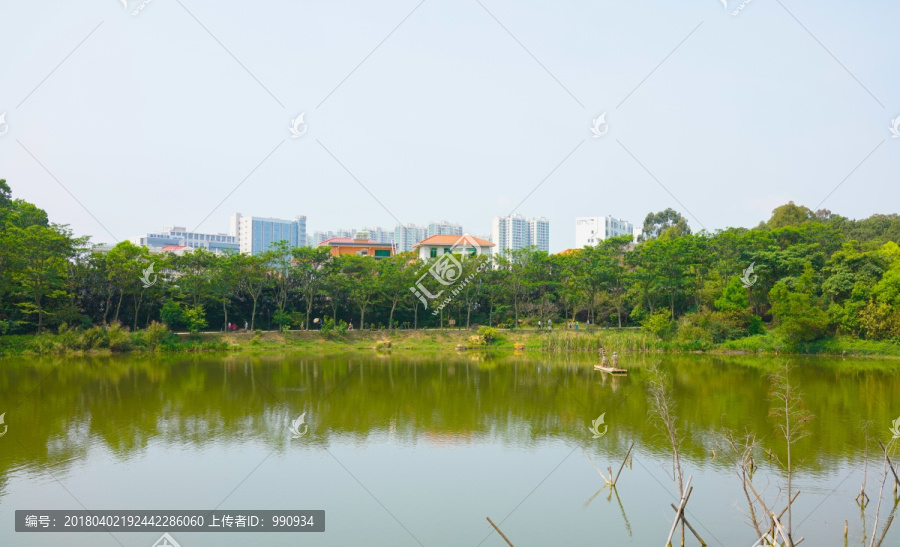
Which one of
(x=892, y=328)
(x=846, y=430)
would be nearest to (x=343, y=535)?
(x=846, y=430)

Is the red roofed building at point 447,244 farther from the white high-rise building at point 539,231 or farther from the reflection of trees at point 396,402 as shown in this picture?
the white high-rise building at point 539,231

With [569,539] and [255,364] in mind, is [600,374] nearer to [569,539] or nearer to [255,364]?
Answer: [255,364]

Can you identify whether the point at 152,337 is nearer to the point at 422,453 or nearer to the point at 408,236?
the point at 422,453

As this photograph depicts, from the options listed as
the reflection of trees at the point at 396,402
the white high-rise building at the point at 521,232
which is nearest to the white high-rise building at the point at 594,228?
the white high-rise building at the point at 521,232

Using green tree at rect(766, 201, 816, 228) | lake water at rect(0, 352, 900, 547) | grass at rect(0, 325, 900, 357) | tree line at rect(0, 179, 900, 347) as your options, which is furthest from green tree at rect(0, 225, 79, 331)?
green tree at rect(766, 201, 816, 228)

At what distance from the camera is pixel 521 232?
92.3 m

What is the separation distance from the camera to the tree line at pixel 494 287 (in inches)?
1057

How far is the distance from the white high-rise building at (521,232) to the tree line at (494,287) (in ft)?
173

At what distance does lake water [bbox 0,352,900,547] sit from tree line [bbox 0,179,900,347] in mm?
7118

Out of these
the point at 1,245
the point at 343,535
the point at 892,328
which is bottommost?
the point at 343,535

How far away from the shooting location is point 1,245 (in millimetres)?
25375

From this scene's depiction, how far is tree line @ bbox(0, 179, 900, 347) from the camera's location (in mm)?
26844

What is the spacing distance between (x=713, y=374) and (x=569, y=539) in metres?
15.6

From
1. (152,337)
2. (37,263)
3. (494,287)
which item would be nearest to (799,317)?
(494,287)
